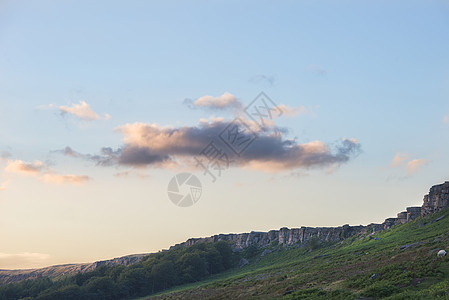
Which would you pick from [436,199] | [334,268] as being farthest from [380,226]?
[334,268]

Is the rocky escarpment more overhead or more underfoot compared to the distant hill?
more overhead

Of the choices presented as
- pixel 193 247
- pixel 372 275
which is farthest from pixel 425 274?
pixel 193 247

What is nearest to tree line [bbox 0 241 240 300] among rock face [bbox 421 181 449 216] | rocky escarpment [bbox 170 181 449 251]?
rocky escarpment [bbox 170 181 449 251]

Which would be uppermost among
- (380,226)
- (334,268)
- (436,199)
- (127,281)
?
(436,199)

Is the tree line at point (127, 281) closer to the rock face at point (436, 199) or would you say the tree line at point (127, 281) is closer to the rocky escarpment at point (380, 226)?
the rocky escarpment at point (380, 226)

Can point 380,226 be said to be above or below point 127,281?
above

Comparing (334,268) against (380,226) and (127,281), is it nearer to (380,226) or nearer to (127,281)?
(380,226)

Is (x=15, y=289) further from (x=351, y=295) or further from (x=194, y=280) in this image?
(x=351, y=295)

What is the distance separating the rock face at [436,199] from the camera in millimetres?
122438

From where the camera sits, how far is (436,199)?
12556 centimetres

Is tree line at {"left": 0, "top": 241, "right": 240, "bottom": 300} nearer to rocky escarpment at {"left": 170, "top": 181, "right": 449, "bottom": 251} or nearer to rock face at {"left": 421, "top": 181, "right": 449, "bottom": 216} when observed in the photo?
rocky escarpment at {"left": 170, "top": 181, "right": 449, "bottom": 251}

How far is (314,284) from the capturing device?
2562 inches

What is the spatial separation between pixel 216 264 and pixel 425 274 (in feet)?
466

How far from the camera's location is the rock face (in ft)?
402
